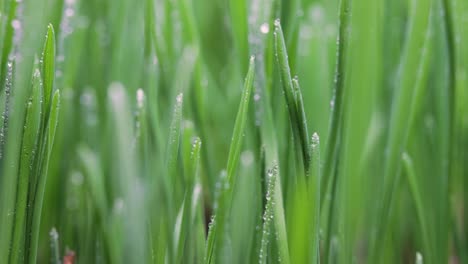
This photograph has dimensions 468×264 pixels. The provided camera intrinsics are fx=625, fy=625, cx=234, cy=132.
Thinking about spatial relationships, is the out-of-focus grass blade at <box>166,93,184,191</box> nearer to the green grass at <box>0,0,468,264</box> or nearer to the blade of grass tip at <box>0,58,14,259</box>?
the green grass at <box>0,0,468,264</box>

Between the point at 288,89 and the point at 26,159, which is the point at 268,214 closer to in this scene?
the point at 288,89

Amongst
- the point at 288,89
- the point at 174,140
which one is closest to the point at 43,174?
the point at 174,140

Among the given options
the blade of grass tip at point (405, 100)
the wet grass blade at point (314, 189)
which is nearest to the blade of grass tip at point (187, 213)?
the wet grass blade at point (314, 189)

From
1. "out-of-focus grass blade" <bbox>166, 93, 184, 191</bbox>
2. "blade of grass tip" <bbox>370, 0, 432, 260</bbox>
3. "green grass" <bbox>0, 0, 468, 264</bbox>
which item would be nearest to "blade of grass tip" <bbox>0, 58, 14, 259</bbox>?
"green grass" <bbox>0, 0, 468, 264</bbox>

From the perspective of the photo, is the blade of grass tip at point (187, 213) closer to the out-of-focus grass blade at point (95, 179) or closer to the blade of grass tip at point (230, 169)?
the blade of grass tip at point (230, 169)

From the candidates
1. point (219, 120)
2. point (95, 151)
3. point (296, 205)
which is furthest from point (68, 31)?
point (296, 205)

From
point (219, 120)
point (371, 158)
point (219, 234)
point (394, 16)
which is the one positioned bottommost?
point (219, 234)

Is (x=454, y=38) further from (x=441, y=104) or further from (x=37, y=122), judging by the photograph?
(x=37, y=122)
